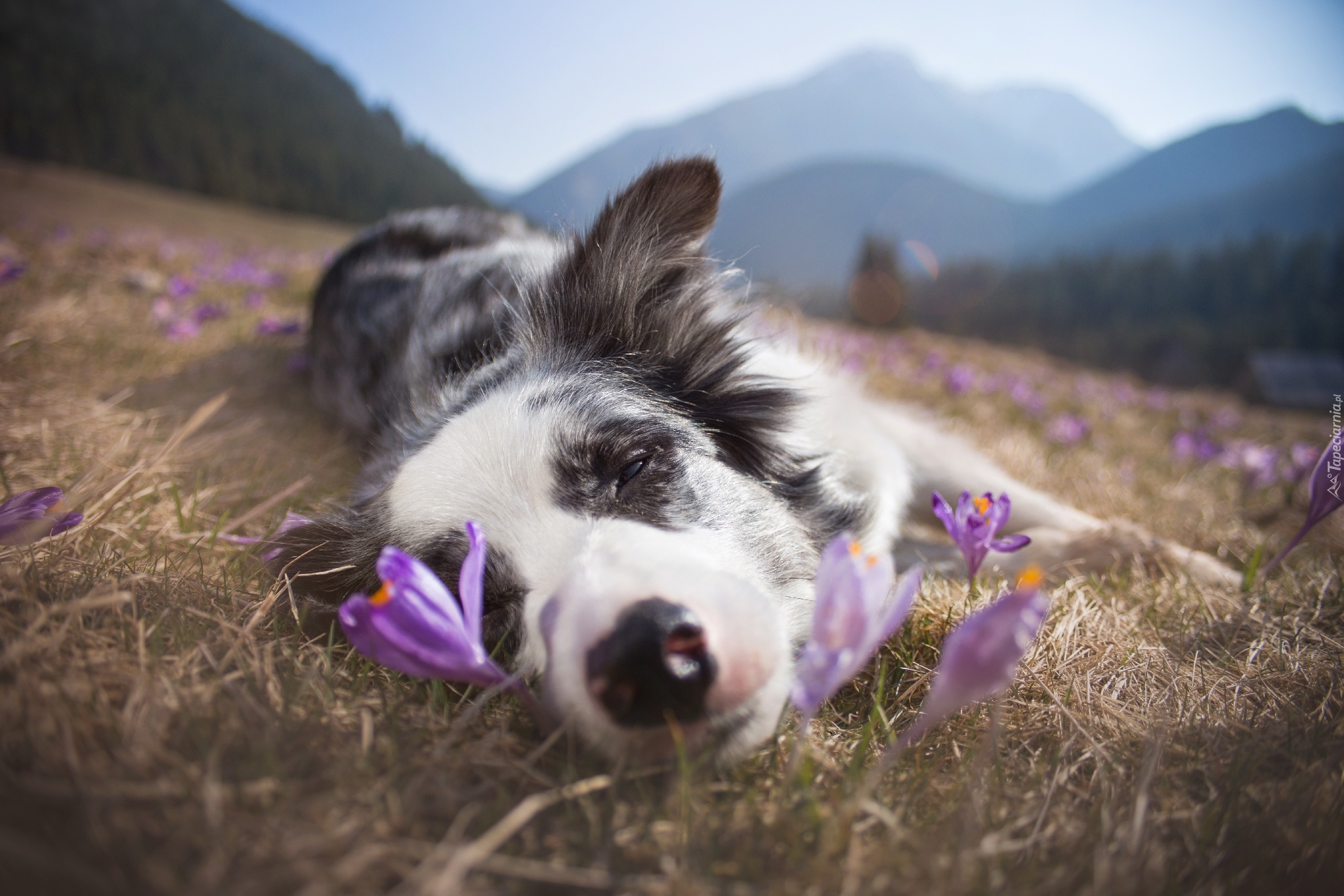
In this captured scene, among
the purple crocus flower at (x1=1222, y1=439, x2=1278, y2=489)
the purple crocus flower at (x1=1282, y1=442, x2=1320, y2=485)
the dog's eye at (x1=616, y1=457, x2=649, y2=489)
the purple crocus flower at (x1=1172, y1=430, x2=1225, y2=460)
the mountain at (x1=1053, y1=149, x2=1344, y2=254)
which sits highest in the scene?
the mountain at (x1=1053, y1=149, x2=1344, y2=254)

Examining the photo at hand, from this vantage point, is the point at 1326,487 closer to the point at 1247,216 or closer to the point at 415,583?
the point at 415,583

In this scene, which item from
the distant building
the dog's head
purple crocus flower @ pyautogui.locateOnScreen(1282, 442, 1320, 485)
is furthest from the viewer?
the distant building

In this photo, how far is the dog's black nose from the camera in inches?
47.1

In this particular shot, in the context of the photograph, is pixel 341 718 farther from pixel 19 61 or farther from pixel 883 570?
pixel 19 61

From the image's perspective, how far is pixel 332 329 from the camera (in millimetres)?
4410

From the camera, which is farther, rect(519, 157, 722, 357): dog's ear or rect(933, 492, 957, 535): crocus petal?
rect(519, 157, 722, 357): dog's ear

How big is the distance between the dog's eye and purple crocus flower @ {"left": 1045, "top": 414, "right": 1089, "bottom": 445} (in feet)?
13.5

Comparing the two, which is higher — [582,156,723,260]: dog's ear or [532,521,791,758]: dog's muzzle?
[582,156,723,260]: dog's ear

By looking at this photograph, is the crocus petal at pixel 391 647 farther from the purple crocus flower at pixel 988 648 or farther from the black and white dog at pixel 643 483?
the purple crocus flower at pixel 988 648

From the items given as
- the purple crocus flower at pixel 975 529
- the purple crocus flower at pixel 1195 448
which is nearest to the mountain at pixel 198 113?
the purple crocus flower at pixel 975 529

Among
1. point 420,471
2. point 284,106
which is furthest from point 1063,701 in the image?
point 284,106

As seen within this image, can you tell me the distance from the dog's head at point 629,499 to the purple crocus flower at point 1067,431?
10.5 ft

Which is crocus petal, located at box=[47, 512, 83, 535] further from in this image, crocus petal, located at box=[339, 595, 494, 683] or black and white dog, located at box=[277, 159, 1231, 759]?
crocus petal, located at box=[339, 595, 494, 683]

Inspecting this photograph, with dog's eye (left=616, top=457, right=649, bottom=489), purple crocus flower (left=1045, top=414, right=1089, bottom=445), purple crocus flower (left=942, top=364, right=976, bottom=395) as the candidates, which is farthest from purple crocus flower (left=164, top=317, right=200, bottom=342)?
purple crocus flower (left=1045, top=414, right=1089, bottom=445)
